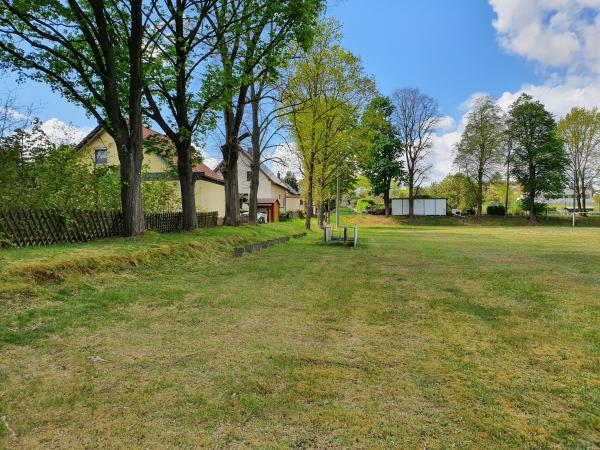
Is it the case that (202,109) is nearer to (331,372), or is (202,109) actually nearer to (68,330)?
(68,330)

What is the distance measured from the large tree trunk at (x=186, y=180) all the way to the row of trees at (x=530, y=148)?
1796 inches

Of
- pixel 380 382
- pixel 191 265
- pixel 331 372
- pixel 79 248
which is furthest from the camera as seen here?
pixel 191 265

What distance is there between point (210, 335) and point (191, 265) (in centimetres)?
683

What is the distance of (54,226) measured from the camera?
37.7ft

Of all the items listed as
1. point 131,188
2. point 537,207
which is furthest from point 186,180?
point 537,207

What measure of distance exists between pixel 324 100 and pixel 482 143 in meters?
33.2

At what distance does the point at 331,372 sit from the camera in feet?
13.4

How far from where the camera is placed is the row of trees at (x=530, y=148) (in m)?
52.2

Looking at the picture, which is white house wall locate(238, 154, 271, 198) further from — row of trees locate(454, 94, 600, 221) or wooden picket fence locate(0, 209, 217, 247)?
wooden picket fence locate(0, 209, 217, 247)

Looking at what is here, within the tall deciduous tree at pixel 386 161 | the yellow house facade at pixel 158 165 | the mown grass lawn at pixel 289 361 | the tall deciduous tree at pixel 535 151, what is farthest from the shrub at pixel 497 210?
the mown grass lawn at pixel 289 361

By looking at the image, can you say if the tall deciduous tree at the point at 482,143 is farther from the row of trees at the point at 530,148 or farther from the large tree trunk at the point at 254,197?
the large tree trunk at the point at 254,197

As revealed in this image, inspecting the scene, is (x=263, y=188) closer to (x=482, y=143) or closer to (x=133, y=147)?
(x=482, y=143)

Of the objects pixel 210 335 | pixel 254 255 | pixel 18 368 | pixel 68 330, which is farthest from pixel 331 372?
pixel 254 255

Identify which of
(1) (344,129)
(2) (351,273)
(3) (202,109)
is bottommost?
(2) (351,273)
